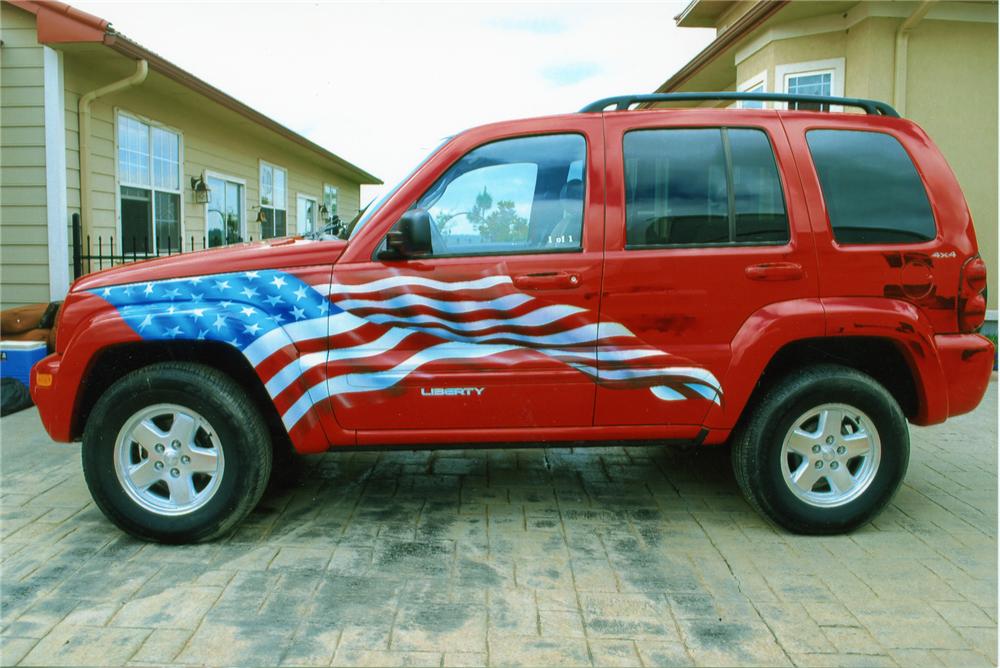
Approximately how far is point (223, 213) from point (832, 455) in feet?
35.9

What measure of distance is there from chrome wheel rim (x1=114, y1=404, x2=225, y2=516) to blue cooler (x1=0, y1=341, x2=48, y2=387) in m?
3.62

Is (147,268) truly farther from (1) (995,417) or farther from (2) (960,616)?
(1) (995,417)

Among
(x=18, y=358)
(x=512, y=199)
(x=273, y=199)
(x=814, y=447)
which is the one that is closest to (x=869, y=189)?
(x=814, y=447)

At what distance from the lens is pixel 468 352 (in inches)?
148

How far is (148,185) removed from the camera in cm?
986

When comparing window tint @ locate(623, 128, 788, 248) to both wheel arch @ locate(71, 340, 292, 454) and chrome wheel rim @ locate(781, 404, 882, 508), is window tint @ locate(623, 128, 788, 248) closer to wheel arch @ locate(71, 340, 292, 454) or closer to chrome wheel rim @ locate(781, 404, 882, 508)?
chrome wheel rim @ locate(781, 404, 882, 508)

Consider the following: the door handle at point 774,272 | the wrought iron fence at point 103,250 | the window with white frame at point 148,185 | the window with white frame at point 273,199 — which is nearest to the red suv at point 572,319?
the door handle at point 774,272

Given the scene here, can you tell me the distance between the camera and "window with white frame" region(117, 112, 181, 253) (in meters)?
9.28

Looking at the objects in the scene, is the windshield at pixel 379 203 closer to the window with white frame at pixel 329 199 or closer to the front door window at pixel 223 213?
the front door window at pixel 223 213

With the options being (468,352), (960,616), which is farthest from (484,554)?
(960,616)

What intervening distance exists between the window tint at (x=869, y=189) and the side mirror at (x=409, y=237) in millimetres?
1993

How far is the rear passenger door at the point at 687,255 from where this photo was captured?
12.4 feet

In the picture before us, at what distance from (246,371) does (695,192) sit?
247 cm

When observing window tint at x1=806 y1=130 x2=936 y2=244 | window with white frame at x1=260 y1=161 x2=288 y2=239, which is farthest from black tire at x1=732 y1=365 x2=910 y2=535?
window with white frame at x1=260 y1=161 x2=288 y2=239
